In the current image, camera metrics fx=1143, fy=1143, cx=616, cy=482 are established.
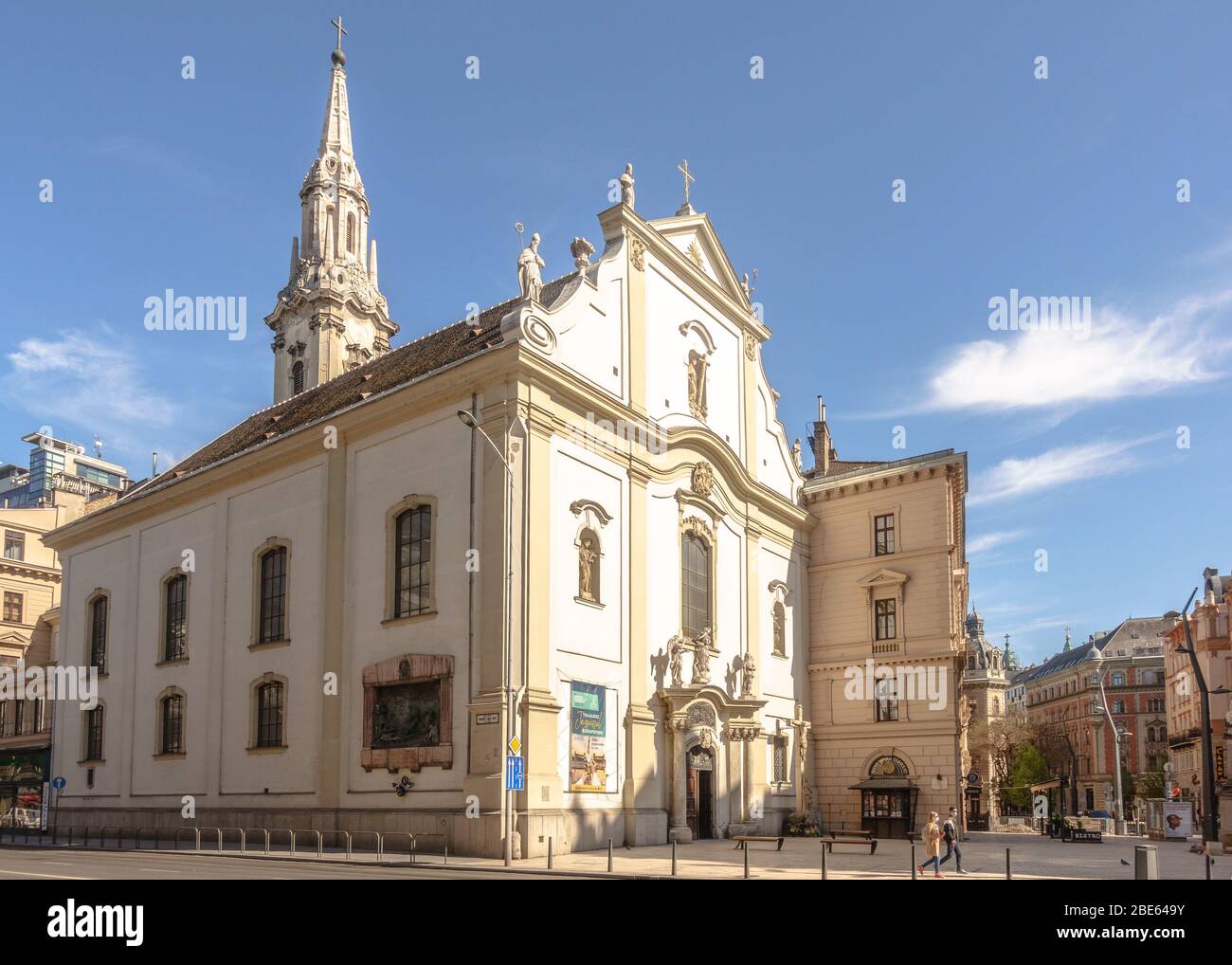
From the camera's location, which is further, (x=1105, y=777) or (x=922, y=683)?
(x=1105, y=777)

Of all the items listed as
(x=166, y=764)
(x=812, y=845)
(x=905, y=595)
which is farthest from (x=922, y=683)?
(x=166, y=764)

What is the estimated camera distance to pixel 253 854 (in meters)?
30.0

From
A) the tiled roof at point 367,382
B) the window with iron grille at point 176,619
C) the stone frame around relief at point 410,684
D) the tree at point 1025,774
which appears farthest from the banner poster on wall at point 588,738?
the tree at point 1025,774

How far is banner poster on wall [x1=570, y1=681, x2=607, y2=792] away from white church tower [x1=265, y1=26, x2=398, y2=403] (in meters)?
27.2

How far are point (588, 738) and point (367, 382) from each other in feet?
50.2

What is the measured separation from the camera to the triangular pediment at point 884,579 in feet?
146

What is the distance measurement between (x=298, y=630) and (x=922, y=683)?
2315 centimetres

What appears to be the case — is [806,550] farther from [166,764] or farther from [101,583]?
[101,583]

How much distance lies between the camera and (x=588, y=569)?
33.2m

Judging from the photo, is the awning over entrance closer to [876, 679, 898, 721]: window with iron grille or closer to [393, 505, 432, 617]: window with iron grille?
[876, 679, 898, 721]: window with iron grille

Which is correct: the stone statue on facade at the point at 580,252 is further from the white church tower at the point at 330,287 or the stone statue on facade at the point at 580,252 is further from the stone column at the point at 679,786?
the white church tower at the point at 330,287

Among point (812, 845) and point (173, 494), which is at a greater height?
point (173, 494)
